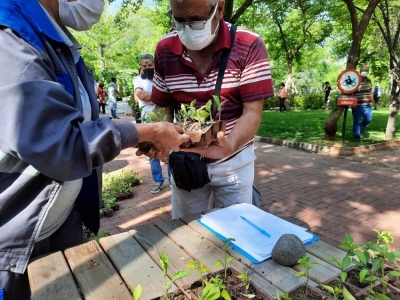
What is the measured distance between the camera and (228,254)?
1.48 m

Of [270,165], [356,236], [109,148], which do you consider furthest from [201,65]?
[270,165]

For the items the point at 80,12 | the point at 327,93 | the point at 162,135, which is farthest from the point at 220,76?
the point at 327,93

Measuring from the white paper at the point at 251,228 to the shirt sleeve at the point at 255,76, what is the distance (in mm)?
667

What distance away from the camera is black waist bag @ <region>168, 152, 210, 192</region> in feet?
6.48

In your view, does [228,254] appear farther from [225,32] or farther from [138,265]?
[225,32]

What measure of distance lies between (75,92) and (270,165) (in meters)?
5.56

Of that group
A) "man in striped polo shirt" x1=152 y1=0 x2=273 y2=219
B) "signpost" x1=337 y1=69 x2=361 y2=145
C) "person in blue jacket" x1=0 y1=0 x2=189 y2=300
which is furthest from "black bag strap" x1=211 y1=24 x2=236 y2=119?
"signpost" x1=337 y1=69 x2=361 y2=145

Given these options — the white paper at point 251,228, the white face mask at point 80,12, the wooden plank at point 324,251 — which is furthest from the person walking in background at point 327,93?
the white face mask at point 80,12

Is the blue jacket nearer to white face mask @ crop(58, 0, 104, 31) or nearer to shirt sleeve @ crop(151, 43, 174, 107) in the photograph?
white face mask @ crop(58, 0, 104, 31)

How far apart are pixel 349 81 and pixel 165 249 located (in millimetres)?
6912

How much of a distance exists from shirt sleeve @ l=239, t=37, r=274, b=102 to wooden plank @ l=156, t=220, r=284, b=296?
835 mm

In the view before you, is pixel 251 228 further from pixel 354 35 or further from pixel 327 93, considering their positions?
pixel 327 93

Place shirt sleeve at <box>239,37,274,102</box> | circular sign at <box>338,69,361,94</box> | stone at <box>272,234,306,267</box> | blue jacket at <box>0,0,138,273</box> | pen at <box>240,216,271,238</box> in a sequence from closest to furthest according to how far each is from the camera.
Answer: blue jacket at <box>0,0,138,273</box>, stone at <box>272,234,306,267</box>, pen at <box>240,216,271,238</box>, shirt sleeve at <box>239,37,274,102</box>, circular sign at <box>338,69,361,94</box>

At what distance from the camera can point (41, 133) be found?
100 cm
